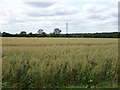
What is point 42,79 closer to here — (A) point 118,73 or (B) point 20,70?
(B) point 20,70

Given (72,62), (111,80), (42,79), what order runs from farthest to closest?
1. (72,62)
2. (111,80)
3. (42,79)

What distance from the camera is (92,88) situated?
6.00 metres

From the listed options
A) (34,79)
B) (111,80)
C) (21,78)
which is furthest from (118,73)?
(21,78)

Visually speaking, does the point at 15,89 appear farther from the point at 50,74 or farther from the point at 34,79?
the point at 50,74

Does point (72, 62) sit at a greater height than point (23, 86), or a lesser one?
greater

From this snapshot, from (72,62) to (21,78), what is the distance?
242 centimetres

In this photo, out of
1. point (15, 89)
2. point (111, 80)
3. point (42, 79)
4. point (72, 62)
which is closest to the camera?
point (15, 89)

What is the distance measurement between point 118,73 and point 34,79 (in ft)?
10.5

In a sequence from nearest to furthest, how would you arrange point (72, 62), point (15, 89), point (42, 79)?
1. point (15, 89)
2. point (42, 79)
3. point (72, 62)

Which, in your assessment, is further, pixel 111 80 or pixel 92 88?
pixel 111 80

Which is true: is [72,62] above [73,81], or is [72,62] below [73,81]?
above

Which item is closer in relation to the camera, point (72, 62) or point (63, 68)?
point (63, 68)

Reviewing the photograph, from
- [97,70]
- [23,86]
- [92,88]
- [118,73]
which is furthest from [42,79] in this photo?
[118,73]

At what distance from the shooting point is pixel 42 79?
6.32 metres
